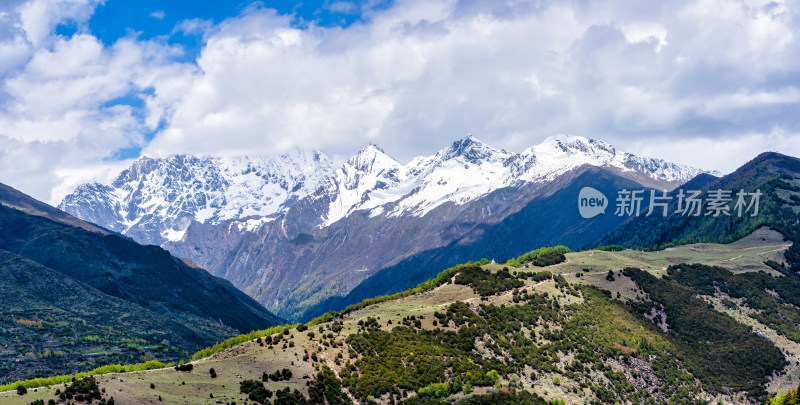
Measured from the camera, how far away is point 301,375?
4102 inches

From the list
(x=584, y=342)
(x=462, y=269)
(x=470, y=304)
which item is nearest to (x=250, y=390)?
(x=470, y=304)

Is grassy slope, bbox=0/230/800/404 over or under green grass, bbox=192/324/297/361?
under

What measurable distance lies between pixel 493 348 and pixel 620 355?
38.1 metres

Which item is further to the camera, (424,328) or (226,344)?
(424,328)

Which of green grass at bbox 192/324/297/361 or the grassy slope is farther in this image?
green grass at bbox 192/324/297/361

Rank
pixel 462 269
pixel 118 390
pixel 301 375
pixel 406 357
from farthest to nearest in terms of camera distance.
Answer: pixel 462 269 < pixel 406 357 < pixel 301 375 < pixel 118 390

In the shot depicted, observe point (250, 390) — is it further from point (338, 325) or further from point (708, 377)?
point (708, 377)

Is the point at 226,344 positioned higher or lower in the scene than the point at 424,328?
higher

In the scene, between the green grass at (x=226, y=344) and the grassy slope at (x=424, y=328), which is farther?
the green grass at (x=226, y=344)

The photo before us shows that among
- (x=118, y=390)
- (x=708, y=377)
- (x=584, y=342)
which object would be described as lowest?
(x=708, y=377)

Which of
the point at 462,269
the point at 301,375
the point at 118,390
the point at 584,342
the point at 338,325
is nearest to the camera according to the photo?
the point at 118,390

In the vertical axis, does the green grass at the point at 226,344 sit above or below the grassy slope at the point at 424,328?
above

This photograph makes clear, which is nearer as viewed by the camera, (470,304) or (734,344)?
(470,304)

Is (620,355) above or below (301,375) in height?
below
